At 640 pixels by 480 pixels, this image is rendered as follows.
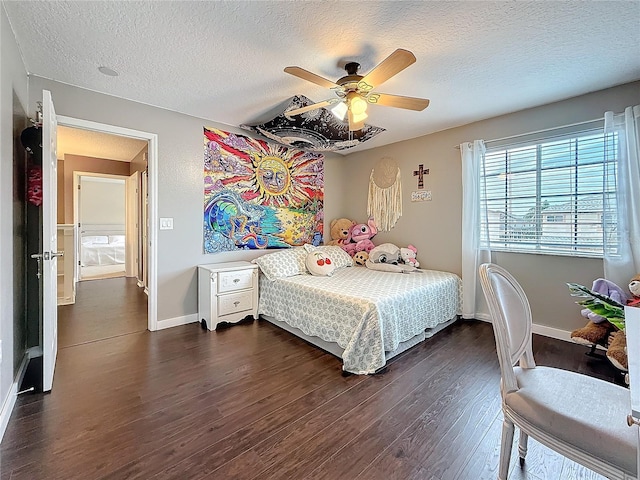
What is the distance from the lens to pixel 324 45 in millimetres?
1989

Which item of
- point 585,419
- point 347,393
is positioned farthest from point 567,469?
point 347,393

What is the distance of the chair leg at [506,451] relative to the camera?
1222mm

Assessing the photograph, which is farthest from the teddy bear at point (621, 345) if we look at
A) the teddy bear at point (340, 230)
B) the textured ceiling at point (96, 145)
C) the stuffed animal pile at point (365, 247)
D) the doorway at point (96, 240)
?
the textured ceiling at point (96, 145)

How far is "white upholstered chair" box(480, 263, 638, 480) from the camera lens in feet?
3.12

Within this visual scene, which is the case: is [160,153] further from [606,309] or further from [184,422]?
[606,309]

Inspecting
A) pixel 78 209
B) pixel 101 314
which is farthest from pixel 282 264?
pixel 78 209

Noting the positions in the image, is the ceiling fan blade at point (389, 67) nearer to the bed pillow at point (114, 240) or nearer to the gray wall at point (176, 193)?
the gray wall at point (176, 193)

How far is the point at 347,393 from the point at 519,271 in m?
2.45

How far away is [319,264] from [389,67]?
86.2 inches

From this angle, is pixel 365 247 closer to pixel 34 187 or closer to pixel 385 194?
pixel 385 194

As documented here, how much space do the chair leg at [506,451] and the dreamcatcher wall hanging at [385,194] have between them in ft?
10.5

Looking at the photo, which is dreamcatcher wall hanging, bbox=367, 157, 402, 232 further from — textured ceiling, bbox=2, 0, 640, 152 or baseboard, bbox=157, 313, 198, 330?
baseboard, bbox=157, 313, 198, 330

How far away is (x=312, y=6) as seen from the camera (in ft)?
5.38

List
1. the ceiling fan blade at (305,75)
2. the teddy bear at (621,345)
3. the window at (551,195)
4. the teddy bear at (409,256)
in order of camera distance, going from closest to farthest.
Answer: the ceiling fan blade at (305,75), the teddy bear at (621,345), the window at (551,195), the teddy bear at (409,256)
